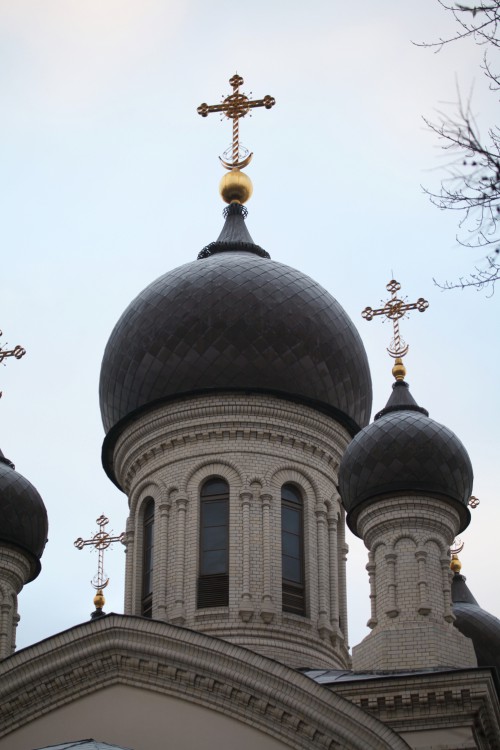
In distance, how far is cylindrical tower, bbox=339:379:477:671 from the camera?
13.1 m

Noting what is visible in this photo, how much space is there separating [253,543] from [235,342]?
2221mm

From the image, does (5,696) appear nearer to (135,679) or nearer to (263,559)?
(135,679)

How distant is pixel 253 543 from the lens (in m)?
15.0

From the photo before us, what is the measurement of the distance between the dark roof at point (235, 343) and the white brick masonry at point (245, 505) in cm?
23

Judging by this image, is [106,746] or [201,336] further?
[201,336]

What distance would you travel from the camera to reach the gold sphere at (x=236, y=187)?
1808 centimetres

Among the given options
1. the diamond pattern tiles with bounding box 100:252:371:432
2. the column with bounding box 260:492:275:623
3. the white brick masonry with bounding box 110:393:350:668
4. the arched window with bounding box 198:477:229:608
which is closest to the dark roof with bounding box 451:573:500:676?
the white brick masonry with bounding box 110:393:350:668

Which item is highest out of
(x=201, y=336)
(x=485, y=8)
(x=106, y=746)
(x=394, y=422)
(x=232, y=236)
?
(x=232, y=236)

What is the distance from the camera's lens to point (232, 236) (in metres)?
17.6

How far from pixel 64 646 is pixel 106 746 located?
162cm

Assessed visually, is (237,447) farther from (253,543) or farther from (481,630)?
(481,630)

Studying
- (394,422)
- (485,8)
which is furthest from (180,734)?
(485,8)

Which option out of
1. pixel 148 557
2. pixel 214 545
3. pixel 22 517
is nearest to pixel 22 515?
pixel 22 517

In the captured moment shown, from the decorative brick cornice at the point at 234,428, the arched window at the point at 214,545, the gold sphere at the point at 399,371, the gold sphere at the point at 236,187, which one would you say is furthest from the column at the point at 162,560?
the gold sphere at the point at 236,187
